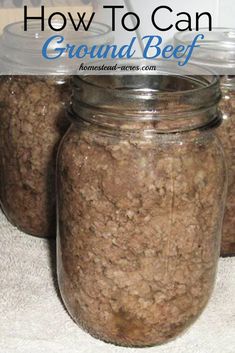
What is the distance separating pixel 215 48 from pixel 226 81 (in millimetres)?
87

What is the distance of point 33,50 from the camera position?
86 cm

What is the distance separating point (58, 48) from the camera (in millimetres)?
855

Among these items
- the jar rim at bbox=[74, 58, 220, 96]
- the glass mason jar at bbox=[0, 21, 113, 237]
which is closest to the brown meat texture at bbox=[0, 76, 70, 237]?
the glass mason jar at bbox=[0, 21, 113, 237]

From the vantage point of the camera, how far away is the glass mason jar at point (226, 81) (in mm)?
776

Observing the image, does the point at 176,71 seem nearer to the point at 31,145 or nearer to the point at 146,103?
the point at 146,103

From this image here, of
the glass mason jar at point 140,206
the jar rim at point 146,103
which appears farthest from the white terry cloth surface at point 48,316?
the jar rim at point 146,103

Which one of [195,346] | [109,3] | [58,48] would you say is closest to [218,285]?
[195,346]

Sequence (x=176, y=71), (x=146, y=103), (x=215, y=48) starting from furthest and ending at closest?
(x=215, y=48), (x=176, y=71), (x=146, y=103)

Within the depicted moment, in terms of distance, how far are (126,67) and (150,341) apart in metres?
0.30

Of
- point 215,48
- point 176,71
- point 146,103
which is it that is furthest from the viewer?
point 215,48

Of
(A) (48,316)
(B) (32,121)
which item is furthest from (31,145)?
(A) (48,316)

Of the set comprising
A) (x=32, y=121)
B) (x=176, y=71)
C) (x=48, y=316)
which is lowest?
(x=48, y=316)

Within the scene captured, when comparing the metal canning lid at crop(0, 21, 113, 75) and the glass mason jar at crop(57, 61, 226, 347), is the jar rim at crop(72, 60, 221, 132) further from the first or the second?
the metal canning lid at crop(0, 21, 113, 75)

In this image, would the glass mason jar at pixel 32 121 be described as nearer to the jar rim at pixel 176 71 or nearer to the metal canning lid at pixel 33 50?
the metal canning lid at pixel 33 50
